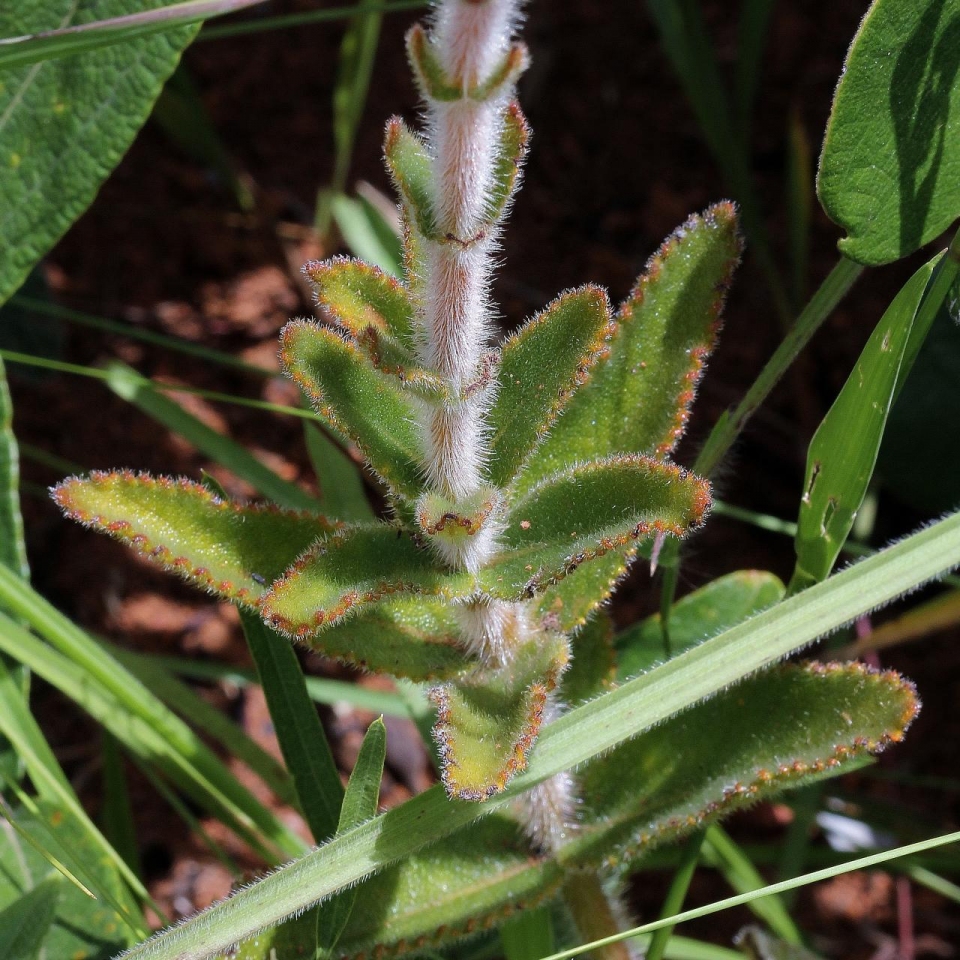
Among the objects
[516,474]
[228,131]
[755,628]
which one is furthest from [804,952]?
[228,131]

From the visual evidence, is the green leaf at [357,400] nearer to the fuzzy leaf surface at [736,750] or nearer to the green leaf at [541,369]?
the green leaf at [541,369]

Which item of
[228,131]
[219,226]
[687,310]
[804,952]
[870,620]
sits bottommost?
[804,952]

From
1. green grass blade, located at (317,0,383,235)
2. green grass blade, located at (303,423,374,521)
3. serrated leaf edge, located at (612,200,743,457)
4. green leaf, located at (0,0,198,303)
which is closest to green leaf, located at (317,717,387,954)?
serrated leaf edge, located at (612,200,743,457)

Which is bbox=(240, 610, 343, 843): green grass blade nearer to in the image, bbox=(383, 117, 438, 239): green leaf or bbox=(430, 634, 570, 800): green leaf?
bbox=(430, 634, 570, 800): green leaf

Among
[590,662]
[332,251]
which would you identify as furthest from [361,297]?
[332,251]

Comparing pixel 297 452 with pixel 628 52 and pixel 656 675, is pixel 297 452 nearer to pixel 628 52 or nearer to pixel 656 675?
pixel 628 52

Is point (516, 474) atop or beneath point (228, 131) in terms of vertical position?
beneath

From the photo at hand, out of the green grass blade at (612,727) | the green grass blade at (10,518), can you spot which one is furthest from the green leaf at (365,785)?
the green grass blade at (10,518)

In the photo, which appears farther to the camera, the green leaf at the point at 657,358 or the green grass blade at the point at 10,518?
the green grass blade at the point at 10,518
